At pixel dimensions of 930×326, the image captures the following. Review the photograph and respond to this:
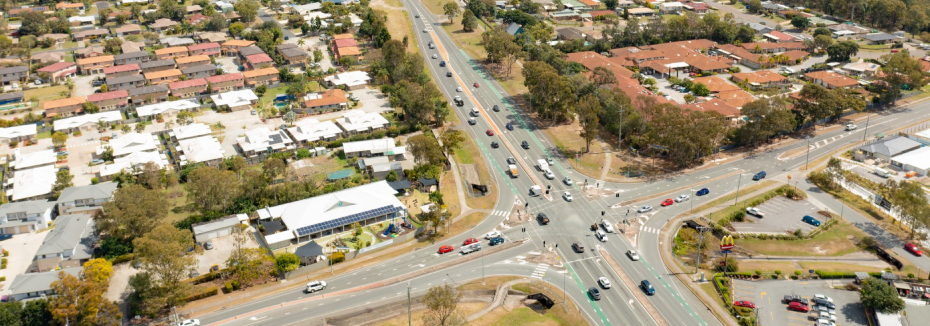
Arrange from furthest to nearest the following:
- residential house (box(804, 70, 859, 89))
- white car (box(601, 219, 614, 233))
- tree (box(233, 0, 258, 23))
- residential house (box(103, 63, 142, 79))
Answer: tree (box(233, 0, 258, 23))
residential house (box(103, 63, 142, 79))
residential house (box(804, 70, 859, 89))
white car (box(601, 219, 614, 233))

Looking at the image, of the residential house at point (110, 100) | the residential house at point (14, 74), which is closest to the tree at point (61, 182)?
the residential house at point (110, 100)

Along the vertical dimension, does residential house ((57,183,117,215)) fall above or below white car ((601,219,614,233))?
above

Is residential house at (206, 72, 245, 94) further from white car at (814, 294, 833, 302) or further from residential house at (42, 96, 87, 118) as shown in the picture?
white car at (814, 294, 833, 302)

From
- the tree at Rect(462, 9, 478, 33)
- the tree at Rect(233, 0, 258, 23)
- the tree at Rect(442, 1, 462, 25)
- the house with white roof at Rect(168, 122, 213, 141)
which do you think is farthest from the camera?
the tree at Rect(442, 1, 462, 25)

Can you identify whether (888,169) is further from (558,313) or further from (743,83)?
(558,313)

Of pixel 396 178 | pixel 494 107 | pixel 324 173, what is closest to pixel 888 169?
pixel 494 107

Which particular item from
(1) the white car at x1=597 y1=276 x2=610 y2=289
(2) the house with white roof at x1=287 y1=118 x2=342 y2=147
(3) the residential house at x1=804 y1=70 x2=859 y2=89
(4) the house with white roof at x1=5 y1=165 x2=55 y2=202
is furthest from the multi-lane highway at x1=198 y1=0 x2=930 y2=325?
(4) the house with white roof at x1=5 y1=165 x2=55 y2=202

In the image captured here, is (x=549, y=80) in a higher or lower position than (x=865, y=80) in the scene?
higher
